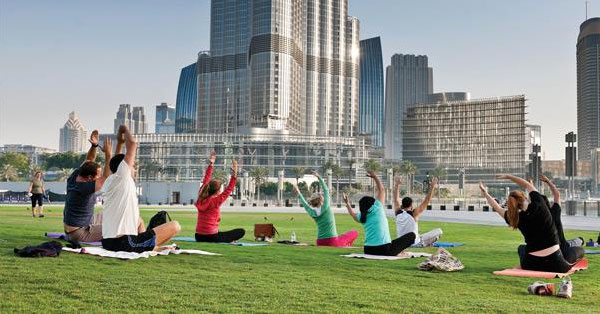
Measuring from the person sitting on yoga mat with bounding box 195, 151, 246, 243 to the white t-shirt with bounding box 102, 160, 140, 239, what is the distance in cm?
425

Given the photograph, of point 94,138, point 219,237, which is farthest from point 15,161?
point 94,138

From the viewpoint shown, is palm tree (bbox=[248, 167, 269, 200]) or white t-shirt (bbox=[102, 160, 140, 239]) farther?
palm tree (bbox=[248, 167, 269, 200])

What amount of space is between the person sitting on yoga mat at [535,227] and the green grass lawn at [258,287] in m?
0.53

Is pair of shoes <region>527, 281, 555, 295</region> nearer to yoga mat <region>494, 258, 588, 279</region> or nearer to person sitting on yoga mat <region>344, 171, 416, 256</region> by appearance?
yoga mat <region>494, 258, 588, 279</region>

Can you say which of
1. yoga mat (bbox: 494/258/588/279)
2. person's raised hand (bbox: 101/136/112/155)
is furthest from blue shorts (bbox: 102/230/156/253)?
yoga mat (bbox: 494/258/588/279)

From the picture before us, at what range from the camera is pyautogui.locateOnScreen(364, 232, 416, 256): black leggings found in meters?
14.2

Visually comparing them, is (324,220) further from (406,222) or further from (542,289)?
(542,289)

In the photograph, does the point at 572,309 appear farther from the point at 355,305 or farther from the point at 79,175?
the point at 79,175

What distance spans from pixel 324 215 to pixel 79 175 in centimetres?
709

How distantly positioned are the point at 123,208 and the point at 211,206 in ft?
17.1

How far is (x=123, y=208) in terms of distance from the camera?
11273 mm

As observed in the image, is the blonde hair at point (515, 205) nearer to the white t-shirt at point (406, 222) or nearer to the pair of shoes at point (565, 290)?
the pair of shoes at point (565, 290)

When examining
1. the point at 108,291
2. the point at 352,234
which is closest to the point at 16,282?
the point at 108,291

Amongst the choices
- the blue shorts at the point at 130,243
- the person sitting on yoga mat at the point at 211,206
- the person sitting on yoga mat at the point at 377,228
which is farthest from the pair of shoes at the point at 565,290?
the person sitting on yoga mat at the point at 211,206
